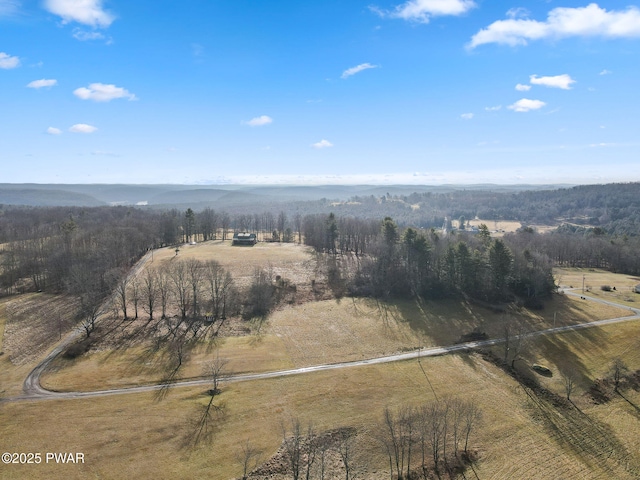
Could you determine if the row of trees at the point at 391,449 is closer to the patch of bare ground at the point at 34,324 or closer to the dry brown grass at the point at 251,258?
the patch of bare ground at the point at 34,324

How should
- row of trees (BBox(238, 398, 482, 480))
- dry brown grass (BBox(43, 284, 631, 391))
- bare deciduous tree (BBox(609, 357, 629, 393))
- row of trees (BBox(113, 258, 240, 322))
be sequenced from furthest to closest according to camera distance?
row of trees (BBox(113, 258, 240, 322)), bare deciduous tree (BBox(609, 357, 629, 393)), dry brown grass (BBox(43, 284, 631, 391)), row of trees (BBox(238, 398, 482, 480))

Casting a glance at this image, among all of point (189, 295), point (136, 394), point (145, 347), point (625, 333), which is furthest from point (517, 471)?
point (189, 295)

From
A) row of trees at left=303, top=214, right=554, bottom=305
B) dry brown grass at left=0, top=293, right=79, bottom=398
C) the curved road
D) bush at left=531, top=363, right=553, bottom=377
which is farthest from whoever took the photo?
row of trees at left=303, top=214, right=554, bottom=305

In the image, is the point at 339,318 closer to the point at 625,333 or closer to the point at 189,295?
the point at 189,295

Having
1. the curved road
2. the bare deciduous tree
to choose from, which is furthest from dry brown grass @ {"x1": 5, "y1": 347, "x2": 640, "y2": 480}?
the bare deciduous tree

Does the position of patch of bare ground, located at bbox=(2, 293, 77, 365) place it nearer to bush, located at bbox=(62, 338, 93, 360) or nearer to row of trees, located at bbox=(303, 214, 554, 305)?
bush, located at bbox=(62, 338, 93, 360)

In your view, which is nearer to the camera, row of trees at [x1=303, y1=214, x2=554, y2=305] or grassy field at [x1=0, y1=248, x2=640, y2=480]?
grassy field at [x1=0, y1=248, x2=640, y2=480]

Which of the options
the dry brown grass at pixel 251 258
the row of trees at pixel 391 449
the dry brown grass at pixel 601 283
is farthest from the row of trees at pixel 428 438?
the dry brown grass at pixel 601 283

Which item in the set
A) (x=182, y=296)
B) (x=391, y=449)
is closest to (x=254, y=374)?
(x=391, y=449)
